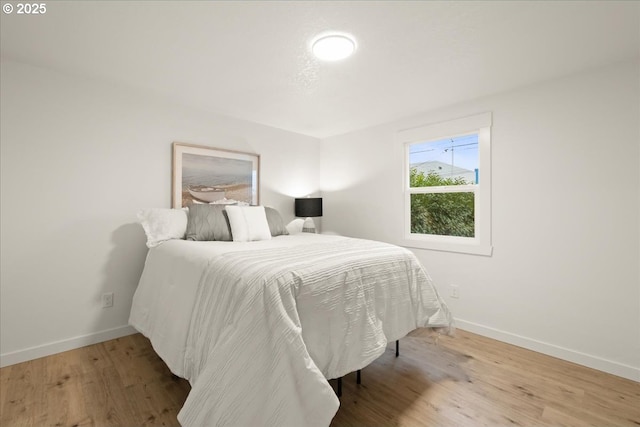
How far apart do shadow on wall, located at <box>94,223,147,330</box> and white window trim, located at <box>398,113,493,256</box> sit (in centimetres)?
277

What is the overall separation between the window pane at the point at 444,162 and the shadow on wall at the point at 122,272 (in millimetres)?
2964

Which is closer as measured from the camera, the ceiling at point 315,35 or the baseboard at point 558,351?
the ceiling at point 315,35

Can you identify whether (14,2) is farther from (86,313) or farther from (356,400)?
(356,400)

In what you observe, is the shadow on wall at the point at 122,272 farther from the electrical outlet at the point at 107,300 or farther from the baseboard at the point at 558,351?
the baseboard at the point at 558,351

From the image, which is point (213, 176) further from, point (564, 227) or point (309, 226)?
point (564, 227)

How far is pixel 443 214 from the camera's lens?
3.23 m

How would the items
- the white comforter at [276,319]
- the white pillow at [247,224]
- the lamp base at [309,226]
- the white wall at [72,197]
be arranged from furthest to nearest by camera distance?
the lamp base at [309,226], the white pillow at [247,224], the white wall at [72,197], the white comforter at [276,319]

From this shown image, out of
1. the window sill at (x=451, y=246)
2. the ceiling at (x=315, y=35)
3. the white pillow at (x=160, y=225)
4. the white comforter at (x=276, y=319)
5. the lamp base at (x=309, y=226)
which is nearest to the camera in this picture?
the white comforter at (x=276, y=319)

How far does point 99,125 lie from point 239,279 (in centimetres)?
214

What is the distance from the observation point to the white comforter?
4.05 ft

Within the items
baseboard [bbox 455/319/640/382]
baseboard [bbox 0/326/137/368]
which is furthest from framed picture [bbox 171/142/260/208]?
baseboard [bbox 455/319/640/382]

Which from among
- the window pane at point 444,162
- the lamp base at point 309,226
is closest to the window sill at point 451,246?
the window pane at point 444,162

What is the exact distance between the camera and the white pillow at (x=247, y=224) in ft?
8.70

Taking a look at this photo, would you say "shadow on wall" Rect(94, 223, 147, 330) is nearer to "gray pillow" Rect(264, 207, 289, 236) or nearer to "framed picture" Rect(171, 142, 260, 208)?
"framed picture" Rect(171, 142, 260, 208)
